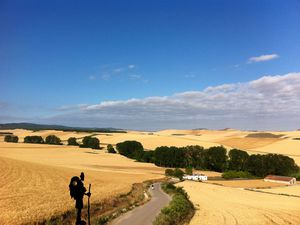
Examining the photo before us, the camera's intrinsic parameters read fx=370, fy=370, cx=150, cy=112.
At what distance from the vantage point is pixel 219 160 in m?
123

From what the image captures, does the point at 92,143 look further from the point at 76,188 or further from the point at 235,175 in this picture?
the point at 76,188

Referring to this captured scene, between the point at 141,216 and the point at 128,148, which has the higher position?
the point at 128,148

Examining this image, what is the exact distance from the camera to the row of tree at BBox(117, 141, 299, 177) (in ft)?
374

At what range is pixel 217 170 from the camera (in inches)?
4941

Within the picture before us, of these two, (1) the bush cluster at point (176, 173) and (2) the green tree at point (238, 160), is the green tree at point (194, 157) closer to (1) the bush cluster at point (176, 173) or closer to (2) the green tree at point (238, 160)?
(2) the green tree at point (238, 160)

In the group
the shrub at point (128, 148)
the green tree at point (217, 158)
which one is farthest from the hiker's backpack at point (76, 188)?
the shrub at point (128, 148)

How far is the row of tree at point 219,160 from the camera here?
374 feet

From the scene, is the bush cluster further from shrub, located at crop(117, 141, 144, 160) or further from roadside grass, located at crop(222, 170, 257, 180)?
shrub, located at crop(117, 141, 144, 160)

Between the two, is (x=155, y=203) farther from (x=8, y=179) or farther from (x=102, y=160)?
(x=102, y=160)

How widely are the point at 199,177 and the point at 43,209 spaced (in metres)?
70.9

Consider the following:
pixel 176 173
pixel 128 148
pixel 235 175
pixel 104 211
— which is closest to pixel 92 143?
pixel 128 148

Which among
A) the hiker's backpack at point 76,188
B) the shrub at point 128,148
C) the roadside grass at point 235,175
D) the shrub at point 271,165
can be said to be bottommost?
the roadside grass at point 235,175

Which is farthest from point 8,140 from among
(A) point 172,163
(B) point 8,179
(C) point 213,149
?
(B) point 8,179

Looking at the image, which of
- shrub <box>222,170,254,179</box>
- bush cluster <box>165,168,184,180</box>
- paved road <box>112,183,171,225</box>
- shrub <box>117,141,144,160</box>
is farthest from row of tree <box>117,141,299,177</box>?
paved road <box>112,183,171,225</box>
